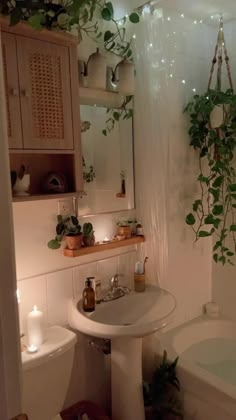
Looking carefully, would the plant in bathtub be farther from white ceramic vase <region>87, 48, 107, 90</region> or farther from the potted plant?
white ceramic vase <region>87, 48, 107, 90</region>

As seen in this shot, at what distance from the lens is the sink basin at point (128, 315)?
148 cm

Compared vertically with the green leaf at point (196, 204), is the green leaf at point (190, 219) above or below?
below

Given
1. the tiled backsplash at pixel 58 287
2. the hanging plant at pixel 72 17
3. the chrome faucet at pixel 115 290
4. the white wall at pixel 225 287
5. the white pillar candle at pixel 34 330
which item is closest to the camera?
the hanging plant at pixel 72 17

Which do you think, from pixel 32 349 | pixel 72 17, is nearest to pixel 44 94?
pixel 72 17

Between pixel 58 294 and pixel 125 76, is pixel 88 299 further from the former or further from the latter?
pixel 125 76

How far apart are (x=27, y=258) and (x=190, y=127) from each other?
1304 millimetres

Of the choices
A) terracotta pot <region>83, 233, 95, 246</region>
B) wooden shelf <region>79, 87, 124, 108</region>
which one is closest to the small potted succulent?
terracotta pot <region>83, 233, 95, 246</region>

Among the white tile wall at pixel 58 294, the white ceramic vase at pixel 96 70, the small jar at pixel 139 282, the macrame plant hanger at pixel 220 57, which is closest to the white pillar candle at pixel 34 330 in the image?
the white tile wall at pixel 58 294

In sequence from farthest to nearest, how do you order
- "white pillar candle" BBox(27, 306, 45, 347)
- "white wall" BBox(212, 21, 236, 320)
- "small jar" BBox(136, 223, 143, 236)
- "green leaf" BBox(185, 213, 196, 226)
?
"white wall" BBox(212, 21, 236, 320), "green leaf" BBox(185, 213, 196, 226), "small jar" BBox(136, 223, 143, 236), "white pillar candle" BBox(27, 306, 45, 347)

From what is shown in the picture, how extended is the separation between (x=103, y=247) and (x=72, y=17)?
3.46ft

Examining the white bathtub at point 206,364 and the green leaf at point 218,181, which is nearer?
the white bathtub at point 206,364

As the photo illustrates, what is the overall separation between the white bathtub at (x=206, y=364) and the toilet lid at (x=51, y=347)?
0.74 m

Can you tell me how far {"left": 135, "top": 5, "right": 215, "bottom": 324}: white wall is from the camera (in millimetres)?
1890

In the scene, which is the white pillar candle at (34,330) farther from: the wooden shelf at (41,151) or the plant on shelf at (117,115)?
the plant on shelf at (117,115)
